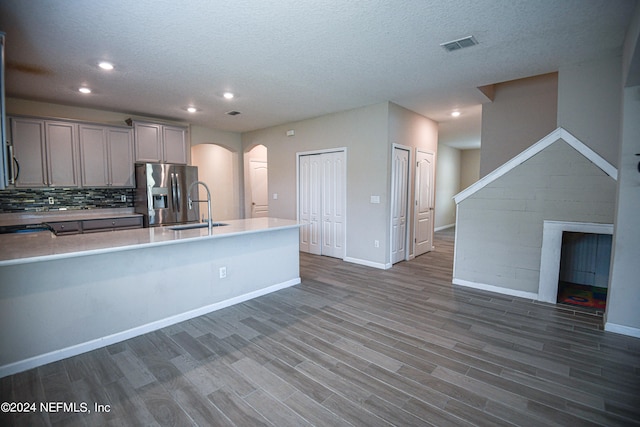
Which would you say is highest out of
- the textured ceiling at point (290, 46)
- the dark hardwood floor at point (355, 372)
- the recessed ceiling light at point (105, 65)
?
the textured ceiling at point (290, 46)

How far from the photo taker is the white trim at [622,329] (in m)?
2.75

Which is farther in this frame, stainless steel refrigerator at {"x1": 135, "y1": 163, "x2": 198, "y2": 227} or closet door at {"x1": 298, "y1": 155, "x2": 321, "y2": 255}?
closet door at {"x1": 298, "y1": 155, "x2": 321, "y2": 255}

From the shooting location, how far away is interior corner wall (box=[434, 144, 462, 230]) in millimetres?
9578

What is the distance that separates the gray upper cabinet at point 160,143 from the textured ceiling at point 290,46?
0.80m

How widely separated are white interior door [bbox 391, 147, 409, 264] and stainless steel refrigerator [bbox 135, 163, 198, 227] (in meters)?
3.73

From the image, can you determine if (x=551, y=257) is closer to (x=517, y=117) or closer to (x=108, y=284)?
(x=517, y=117)

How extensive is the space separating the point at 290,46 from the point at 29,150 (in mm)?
4227

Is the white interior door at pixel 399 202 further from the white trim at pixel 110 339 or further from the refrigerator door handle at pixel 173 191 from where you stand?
the refrigerator door handle at pixel 173 191

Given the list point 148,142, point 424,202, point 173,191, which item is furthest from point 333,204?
point 148,142

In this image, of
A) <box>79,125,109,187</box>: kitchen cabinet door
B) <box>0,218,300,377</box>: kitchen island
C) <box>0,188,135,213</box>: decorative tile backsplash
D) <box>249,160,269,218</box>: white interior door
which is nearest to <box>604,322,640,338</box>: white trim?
<box>0,218,300,377</box>: kitchen island

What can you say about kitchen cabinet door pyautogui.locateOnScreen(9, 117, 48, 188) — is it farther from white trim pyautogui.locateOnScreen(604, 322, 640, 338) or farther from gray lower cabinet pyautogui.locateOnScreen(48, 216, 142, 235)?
white trim pyautogui.locateOnScreen(604, 322, 640, 338)

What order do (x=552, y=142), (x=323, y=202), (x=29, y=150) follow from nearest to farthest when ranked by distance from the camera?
(x=552, y=142) → (x=29, y=150) → (x=323, y=202)

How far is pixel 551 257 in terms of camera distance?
11.7ft

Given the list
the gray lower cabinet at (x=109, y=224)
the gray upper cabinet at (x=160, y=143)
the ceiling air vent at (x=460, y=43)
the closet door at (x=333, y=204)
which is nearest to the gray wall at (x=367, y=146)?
the closet door at (x=333, y=204)
